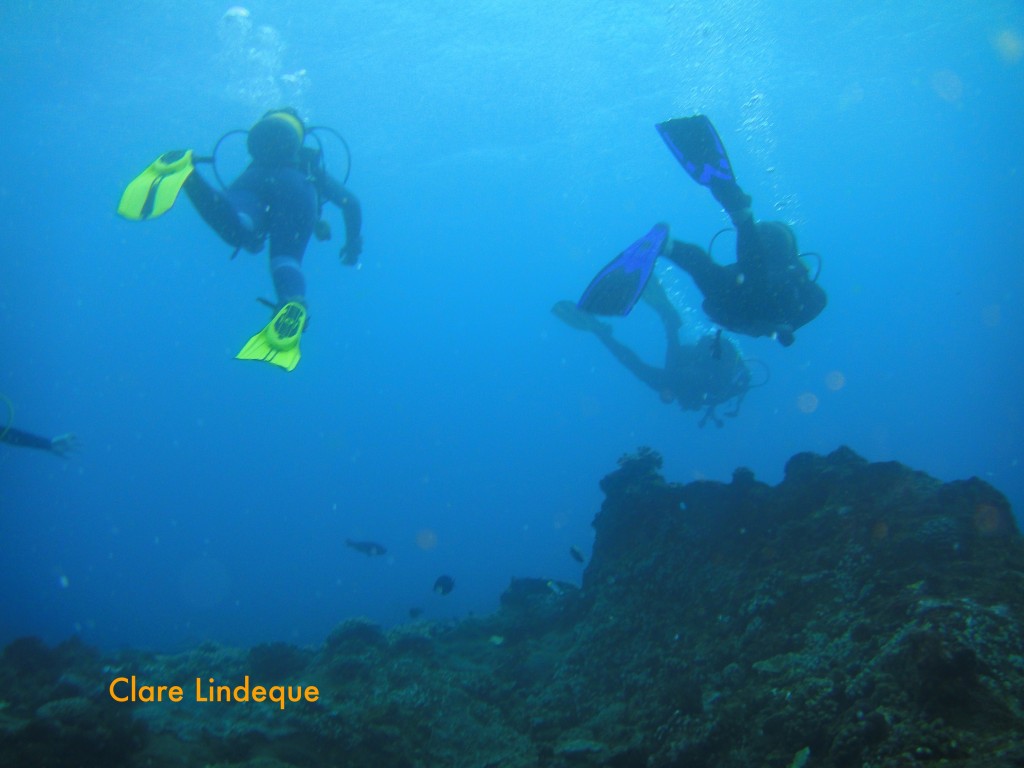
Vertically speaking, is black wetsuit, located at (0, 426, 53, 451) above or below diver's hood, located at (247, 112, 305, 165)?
below

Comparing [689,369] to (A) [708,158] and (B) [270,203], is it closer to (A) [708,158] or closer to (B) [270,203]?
(A) [708,158]

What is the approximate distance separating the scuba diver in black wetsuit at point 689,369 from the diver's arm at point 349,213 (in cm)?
586

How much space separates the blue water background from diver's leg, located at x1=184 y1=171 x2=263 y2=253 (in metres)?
24.6

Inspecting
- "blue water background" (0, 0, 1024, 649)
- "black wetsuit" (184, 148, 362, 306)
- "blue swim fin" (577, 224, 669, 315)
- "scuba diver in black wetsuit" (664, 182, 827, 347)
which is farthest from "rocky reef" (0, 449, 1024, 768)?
"blue water background" (0, 0, 1024, 649)

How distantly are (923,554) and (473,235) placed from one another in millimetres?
58873

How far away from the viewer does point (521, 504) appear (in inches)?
3366

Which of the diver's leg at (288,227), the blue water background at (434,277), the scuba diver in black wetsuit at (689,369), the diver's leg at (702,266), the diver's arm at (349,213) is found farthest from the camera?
the blue water background at (434,277)

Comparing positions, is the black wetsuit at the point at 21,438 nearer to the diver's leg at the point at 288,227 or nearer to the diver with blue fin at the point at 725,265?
the diver's leg at the point at 288,227

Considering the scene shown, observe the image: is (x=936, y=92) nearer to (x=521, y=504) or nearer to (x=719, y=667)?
(x=719, y=667)

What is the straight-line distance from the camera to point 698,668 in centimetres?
556

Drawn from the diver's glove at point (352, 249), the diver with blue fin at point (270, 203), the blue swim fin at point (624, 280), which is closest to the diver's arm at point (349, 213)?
the diver's glove at point (352, 249)

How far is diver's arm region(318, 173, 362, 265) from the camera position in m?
7.34

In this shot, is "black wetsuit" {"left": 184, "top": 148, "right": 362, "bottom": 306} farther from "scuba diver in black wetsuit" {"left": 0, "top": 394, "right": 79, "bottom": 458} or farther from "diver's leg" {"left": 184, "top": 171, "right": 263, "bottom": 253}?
"scuba diver in black wetsuit" {"left": 0, "top": 394, "right": 79, "bottom": 458}

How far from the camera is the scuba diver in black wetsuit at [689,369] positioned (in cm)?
1227
